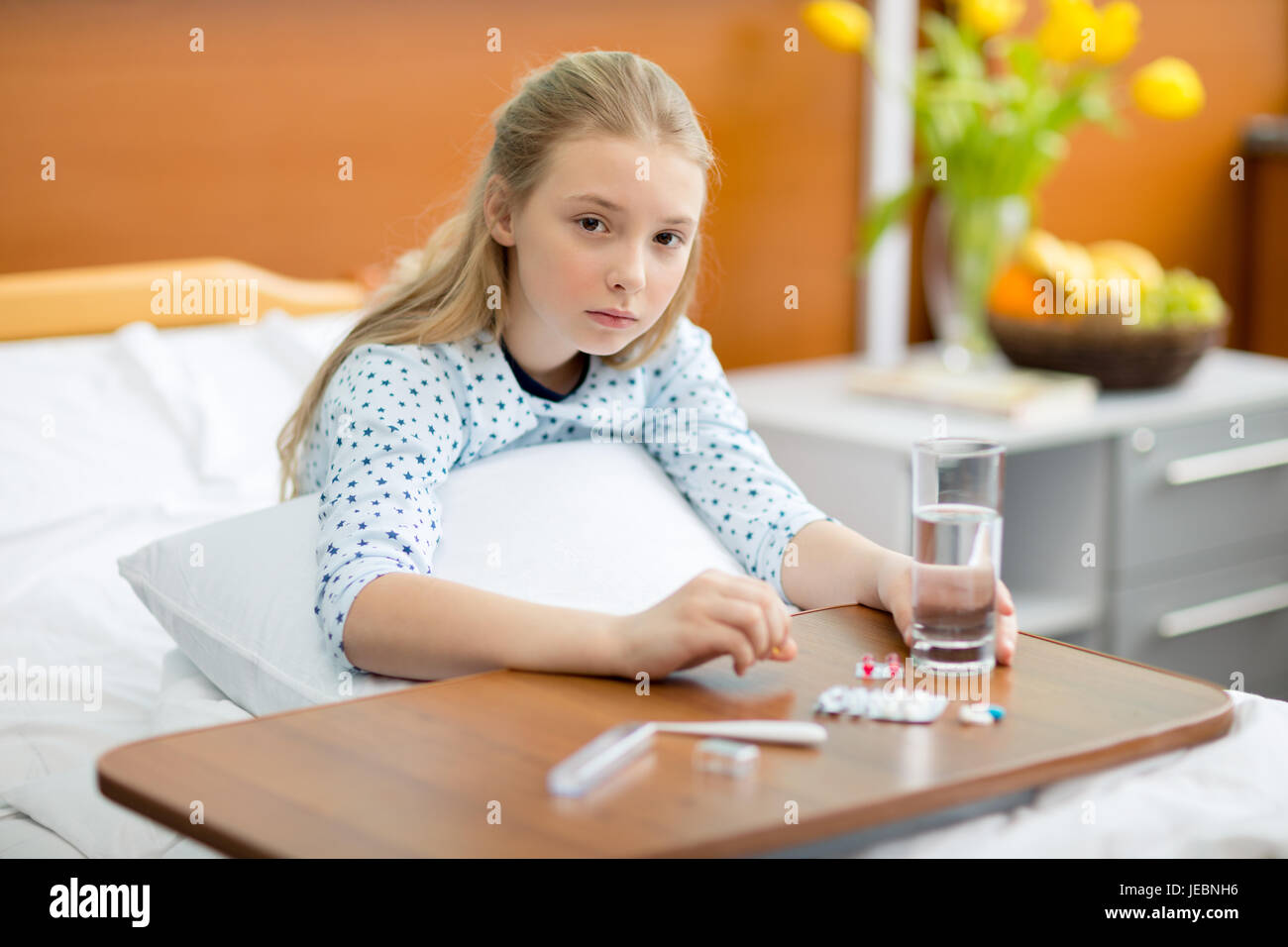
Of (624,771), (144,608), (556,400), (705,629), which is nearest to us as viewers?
(624,771)

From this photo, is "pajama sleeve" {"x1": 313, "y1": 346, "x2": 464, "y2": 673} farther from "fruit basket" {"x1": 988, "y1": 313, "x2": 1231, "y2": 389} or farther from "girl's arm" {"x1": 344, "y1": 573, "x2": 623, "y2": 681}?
"fruit basket" {"x1": 988, "y1": 313, "x2": 1231, "y2": 389}

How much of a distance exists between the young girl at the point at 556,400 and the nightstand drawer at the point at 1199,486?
3.49 feet

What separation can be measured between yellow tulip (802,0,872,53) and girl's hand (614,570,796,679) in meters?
1.68

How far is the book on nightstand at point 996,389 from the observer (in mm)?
2131

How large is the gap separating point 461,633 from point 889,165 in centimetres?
193

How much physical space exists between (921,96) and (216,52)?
1.14 m

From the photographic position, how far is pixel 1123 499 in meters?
2.17

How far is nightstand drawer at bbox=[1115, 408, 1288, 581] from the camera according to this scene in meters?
2.17

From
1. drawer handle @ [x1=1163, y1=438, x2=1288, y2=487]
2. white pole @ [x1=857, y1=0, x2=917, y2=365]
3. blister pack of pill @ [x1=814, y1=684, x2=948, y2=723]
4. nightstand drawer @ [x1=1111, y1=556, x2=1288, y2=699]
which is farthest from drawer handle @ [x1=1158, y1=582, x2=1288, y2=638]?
blister pack of pill @ [x1=814, y1=684, x2=948, y2=723]

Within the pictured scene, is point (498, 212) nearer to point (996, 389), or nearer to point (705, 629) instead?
point (705, 629)

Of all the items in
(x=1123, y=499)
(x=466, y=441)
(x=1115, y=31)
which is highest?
(x=1115, y=31)

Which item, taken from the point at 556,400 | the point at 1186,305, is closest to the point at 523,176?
the point at 556,400

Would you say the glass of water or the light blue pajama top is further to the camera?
the light blue pajama top
